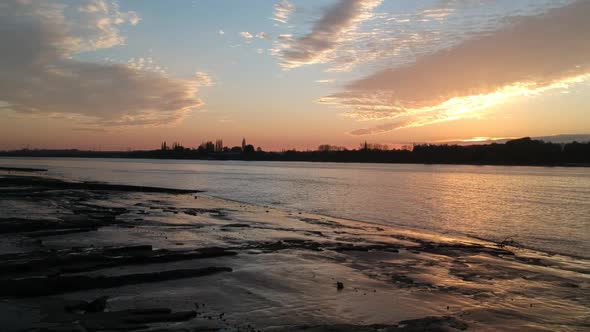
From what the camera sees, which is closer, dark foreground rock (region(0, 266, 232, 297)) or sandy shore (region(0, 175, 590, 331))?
sandy shore (region(0, 175, 590, 331))

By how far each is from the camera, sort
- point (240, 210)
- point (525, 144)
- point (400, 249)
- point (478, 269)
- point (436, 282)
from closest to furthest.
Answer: point (436, 282), point (478, 269), point (400, 249), point (240, 210), point (525, 144)

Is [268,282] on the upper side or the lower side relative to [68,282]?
lower

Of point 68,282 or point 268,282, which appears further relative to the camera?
point 268,282

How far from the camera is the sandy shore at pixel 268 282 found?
8.66 m

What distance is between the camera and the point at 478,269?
1470cm

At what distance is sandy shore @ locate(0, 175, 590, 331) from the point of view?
8.66 meters

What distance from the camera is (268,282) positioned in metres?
11.9

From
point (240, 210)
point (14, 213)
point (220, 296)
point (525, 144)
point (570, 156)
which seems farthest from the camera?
point (525, 144)

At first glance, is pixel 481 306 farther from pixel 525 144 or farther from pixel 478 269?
pixel 525 144

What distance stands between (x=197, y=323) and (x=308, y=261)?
274 inches

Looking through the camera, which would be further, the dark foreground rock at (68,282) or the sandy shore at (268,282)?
the dark foreground rock at (68,282)

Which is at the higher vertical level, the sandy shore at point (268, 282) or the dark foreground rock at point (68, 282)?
the dark foreground rock at point (68, 282)

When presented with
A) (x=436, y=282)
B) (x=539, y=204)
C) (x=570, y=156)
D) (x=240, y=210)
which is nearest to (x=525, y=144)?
(x=570, y=156)

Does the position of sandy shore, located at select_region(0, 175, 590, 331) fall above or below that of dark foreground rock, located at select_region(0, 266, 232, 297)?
below
